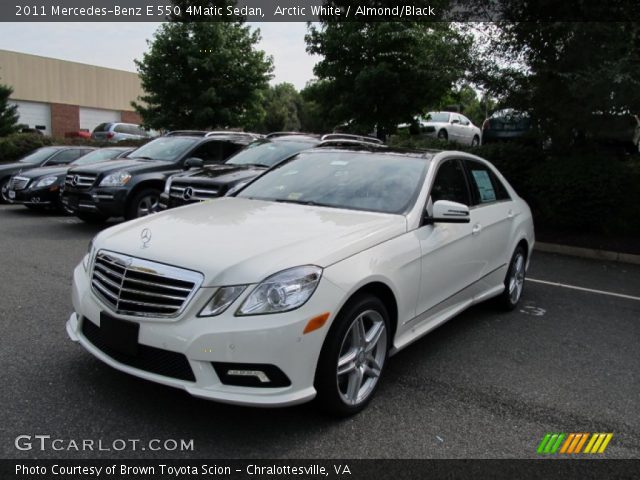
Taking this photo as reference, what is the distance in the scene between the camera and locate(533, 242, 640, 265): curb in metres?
9.09

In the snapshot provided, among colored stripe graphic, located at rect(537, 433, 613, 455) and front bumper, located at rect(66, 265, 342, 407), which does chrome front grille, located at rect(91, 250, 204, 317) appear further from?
colored stripe graphic, located at rect(537, 433, 613, 455)

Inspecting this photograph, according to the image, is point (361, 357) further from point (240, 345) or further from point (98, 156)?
point (98, 156)

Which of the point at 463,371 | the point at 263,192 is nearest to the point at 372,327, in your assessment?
the point at 463,371

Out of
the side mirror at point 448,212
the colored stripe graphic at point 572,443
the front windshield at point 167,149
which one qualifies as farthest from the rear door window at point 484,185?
the front windshield at point 167,149

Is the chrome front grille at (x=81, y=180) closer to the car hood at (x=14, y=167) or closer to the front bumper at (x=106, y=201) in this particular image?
the front bumper at (x=106, y=201)

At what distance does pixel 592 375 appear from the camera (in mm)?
4219

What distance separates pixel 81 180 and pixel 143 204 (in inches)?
46.4

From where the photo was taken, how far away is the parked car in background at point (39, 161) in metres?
13.4

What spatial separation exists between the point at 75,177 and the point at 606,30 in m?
8.92

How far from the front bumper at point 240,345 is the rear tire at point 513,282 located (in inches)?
128

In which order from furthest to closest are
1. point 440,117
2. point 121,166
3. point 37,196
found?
point 440,117
point 37,196
point 121,166

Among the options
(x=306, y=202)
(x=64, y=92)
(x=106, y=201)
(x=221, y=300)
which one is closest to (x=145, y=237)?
(x=221, y=300)

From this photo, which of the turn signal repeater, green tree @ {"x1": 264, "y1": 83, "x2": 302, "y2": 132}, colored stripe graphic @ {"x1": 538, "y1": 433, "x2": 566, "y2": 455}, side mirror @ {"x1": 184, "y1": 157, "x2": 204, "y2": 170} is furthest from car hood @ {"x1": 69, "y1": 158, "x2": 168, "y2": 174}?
green tree @ {"x1": 264, "y1": 83, "x2": 302, "y2": 132}

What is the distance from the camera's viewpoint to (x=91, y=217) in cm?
988
